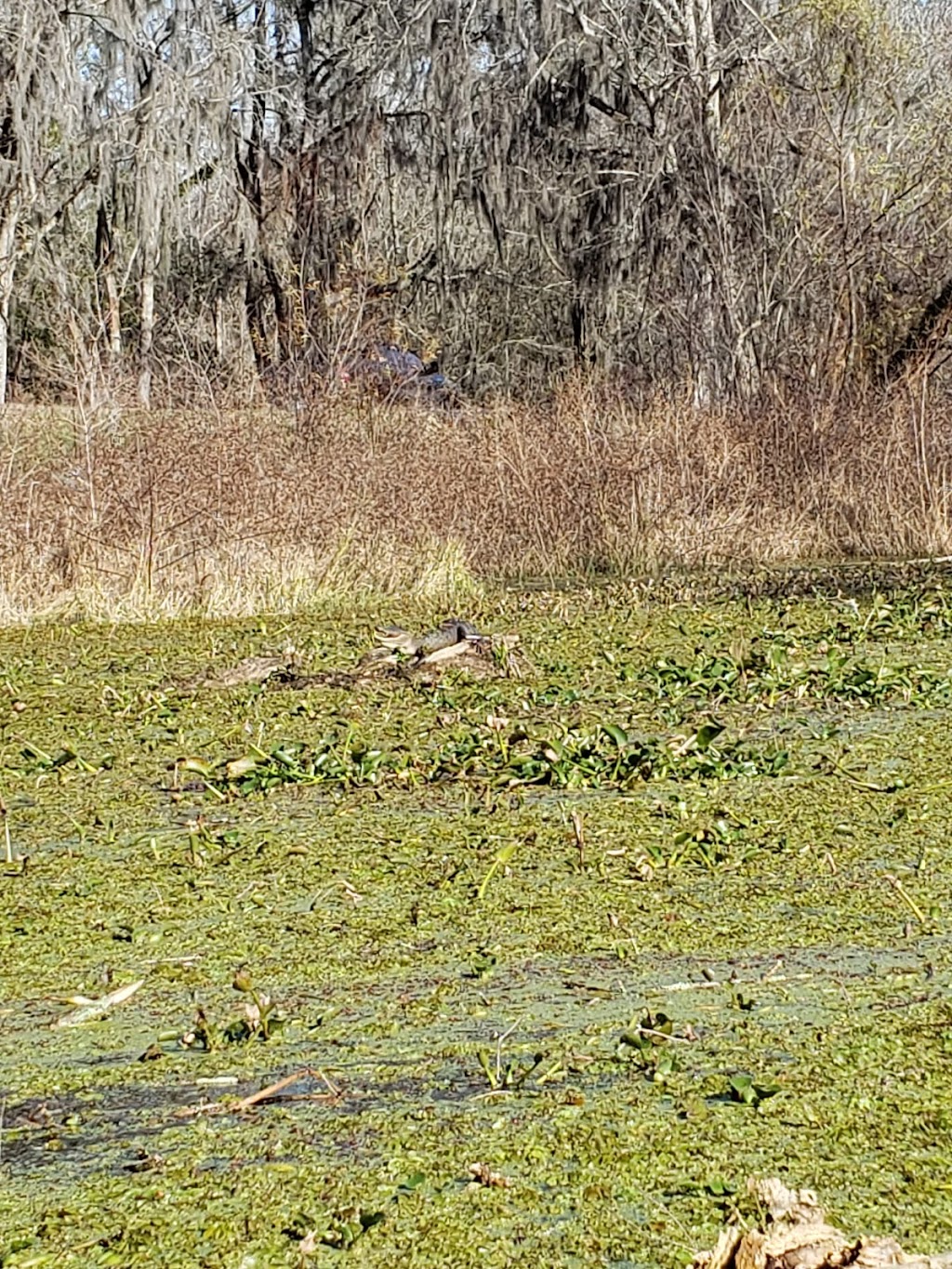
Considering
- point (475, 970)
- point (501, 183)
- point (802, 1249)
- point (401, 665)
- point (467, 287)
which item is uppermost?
point (501, 183)

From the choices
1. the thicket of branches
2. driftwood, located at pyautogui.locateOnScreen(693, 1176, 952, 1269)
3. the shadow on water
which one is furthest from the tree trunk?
driftwood, located at pyautogui.locateOnScreen(693, 1176, 952, 1269)

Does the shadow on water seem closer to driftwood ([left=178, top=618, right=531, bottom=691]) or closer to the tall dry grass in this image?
driftwood ([left=178, top=618, right=531, bottom=691])

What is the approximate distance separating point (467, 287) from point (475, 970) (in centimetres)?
1636

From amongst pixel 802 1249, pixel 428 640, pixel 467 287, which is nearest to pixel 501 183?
pixel 467 287

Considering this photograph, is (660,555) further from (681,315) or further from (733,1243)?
(733,1243)

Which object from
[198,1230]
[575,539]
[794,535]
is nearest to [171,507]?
[575,539]

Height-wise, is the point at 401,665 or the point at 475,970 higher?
the point at 475,970

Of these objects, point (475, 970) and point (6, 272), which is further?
point (6, 272)

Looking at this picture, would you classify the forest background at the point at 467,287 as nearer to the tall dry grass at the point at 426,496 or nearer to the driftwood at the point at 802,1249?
the tall dry grass at the point at 426,496

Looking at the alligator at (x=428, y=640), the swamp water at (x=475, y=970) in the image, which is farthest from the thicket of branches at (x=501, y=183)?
the swamp water at (x=475, y=970)

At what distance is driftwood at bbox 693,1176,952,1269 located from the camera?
76.9 inches

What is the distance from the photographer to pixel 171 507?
9.45 meters

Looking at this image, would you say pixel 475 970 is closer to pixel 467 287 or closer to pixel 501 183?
pixel 501 183

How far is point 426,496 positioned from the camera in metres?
11.0
